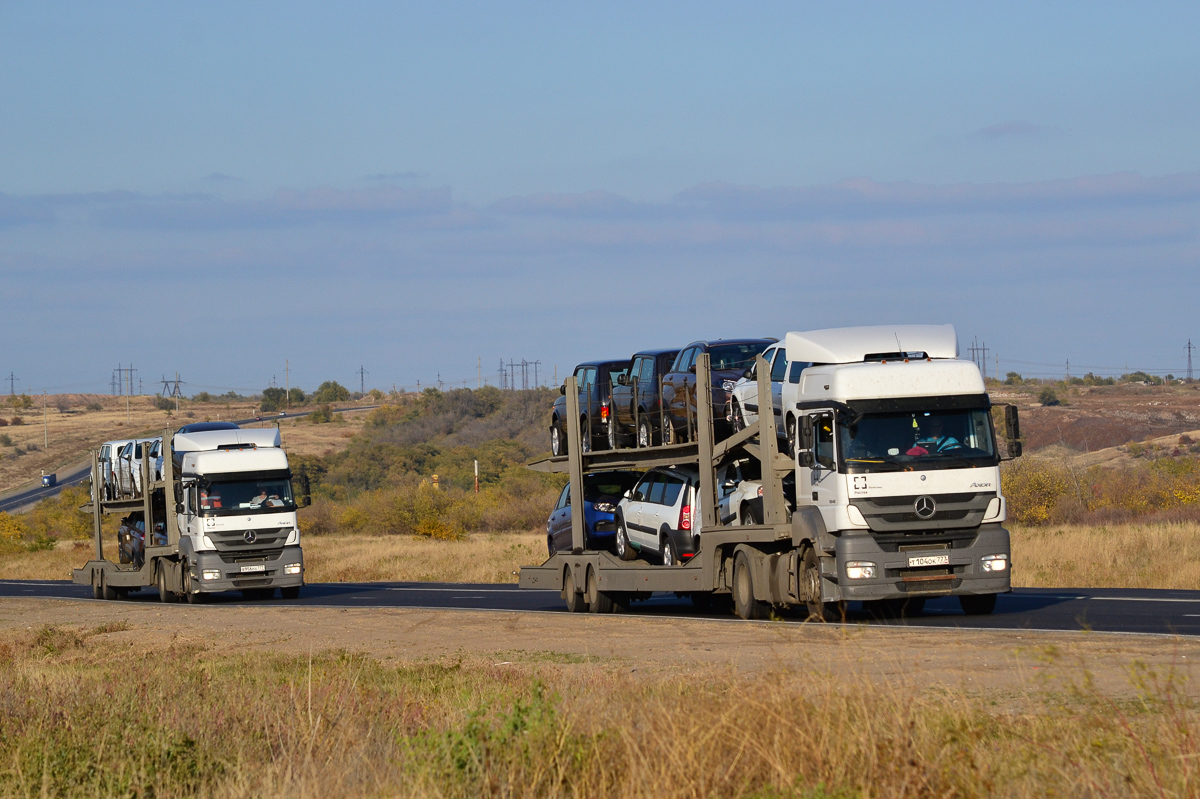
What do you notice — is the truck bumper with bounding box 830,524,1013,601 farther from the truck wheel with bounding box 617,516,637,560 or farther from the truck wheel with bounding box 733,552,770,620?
the truck wheel with bounding box 617,516,637,560

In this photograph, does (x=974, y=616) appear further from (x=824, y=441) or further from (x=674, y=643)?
(x=674, y=643)

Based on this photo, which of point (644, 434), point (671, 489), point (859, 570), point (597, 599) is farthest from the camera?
point (597, 599)

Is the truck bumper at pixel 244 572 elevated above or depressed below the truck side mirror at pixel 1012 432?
below

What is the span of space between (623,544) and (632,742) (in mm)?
15232

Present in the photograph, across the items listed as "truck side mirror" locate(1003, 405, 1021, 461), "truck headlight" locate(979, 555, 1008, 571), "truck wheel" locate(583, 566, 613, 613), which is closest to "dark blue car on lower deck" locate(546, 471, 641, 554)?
"truck wheel" locate(583, 566, 613, 613)

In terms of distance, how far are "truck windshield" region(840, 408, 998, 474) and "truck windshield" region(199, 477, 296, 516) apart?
1703cm

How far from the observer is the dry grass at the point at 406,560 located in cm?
4122

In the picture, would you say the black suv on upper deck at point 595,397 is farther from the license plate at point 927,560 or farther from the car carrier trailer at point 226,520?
the car carrier trailer at point 226,520

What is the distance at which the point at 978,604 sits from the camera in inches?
730

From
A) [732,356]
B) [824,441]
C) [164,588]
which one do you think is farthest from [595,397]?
[164,588]

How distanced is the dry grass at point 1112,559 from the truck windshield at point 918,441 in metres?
9.84

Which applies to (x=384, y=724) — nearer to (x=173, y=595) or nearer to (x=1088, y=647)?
(x=1088, y=647)

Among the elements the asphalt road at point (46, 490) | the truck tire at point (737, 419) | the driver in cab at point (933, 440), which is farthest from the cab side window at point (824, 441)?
the asphalt road at point (46, 490)

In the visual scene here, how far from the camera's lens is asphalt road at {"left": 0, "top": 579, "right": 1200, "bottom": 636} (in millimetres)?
16062
